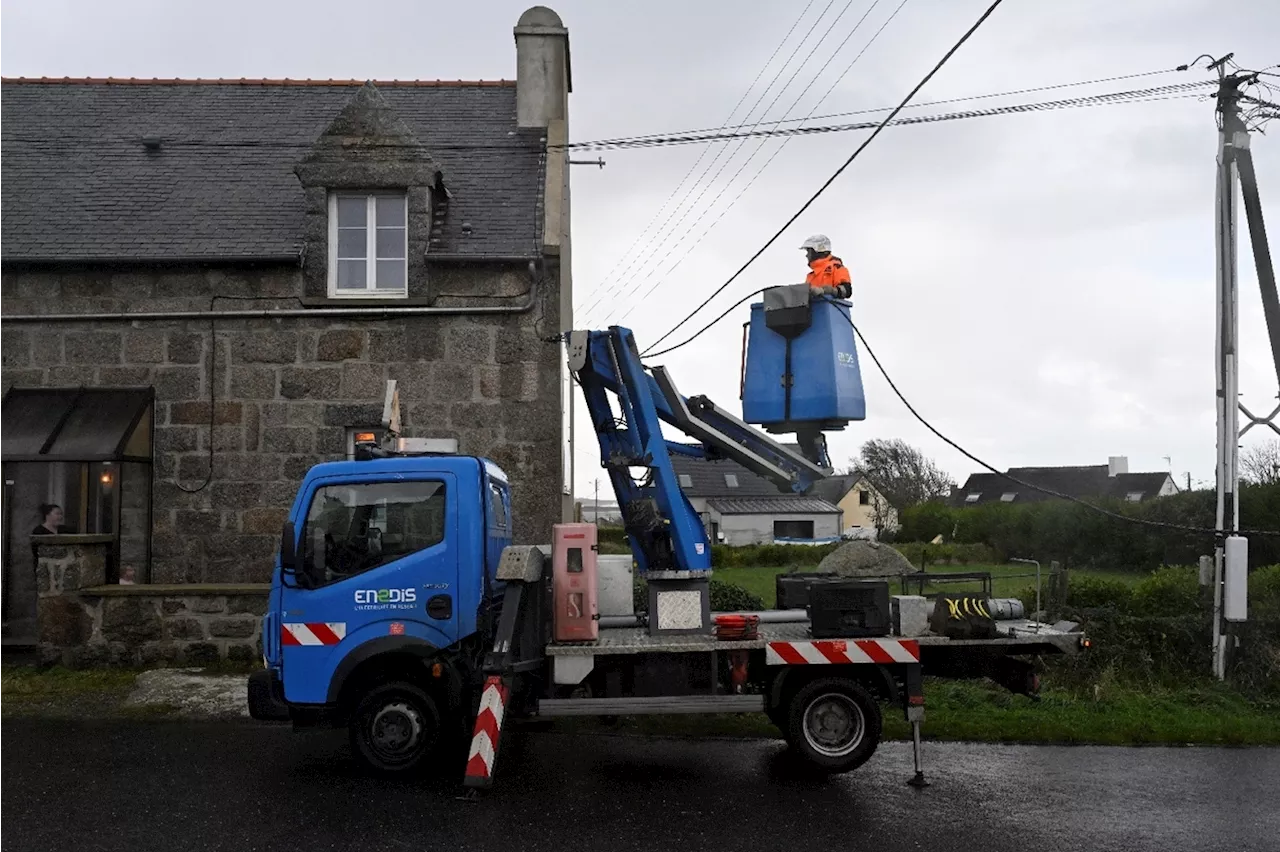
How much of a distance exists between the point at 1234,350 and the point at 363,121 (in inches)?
423

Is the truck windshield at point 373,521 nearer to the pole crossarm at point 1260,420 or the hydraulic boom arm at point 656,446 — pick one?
the hydraulic boom arm at point 656,446

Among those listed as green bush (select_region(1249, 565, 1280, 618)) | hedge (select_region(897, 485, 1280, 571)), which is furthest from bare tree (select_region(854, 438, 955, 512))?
green bush (select_region(1249, 565, 1280, 618))

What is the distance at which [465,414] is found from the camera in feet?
48.8

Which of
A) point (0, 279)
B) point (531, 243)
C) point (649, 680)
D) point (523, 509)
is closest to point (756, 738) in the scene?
point (649, 680)

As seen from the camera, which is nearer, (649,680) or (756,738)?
(649,680)

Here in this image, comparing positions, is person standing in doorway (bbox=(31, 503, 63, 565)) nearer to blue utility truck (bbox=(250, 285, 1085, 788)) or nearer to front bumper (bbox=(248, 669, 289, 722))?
front bumper (bbox=(248, 669, 289, 722))

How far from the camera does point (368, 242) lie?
50.0 ft

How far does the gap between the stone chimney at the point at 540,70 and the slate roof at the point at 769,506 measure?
48.6 metres

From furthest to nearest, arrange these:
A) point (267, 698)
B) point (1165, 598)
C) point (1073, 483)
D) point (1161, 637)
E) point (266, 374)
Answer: point (1073, 483) < point (266, 374) < point (1165, 598) < point (1161, 637) < point (267, 698)

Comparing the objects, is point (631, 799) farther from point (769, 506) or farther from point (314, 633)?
point (769, 506)

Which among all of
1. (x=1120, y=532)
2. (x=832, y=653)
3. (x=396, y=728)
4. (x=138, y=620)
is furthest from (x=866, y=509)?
(x=396, y=728)

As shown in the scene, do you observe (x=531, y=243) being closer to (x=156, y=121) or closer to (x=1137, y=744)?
(x=156, y=121)

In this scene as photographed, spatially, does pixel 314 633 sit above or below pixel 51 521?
below

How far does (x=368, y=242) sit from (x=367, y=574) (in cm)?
725
